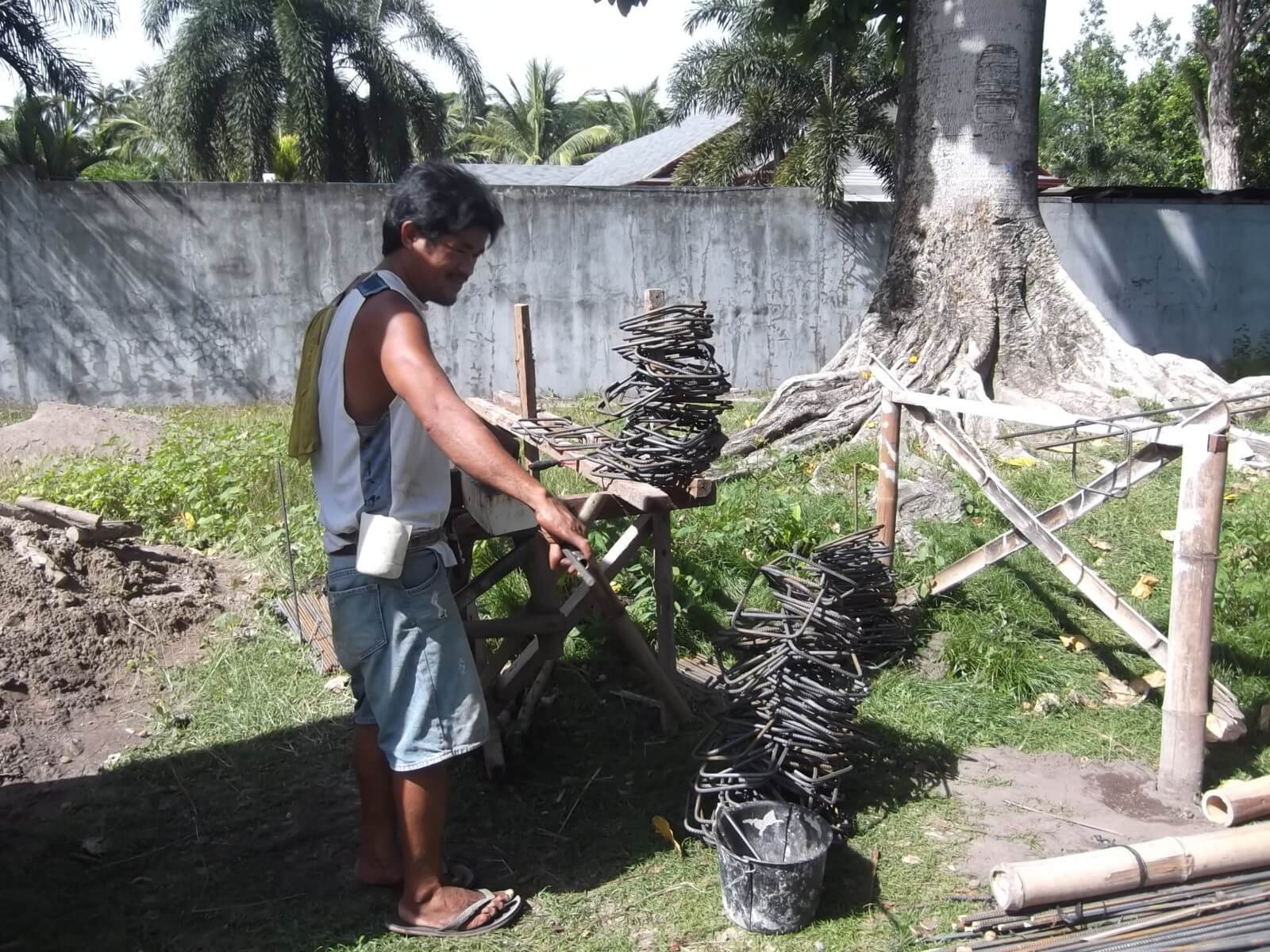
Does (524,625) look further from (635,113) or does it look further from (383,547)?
(635,113)

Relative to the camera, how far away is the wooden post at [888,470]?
4883mm

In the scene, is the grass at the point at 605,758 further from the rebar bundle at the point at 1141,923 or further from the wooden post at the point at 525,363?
the wooden post at the point at 525,363

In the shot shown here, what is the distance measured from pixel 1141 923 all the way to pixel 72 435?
7.68m

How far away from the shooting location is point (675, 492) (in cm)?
388

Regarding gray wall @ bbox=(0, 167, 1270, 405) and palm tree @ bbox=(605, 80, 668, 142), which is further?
palm tree @ bbox=(605, 80, 668, 142)

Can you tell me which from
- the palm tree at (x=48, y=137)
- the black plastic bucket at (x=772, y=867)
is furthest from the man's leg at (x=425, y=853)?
the palm tree at (x=48, y=137)

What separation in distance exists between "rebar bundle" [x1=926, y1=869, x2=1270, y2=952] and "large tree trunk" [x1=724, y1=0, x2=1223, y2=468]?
4.98m

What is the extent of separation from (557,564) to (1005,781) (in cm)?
202

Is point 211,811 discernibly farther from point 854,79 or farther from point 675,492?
point 854,79

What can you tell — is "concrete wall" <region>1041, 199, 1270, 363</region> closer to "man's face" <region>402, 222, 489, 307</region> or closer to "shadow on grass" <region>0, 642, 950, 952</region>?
"shadow on grass" <region>0, 642, 950, 952</region>

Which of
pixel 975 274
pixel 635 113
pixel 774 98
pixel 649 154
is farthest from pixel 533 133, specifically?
pixel 975 274

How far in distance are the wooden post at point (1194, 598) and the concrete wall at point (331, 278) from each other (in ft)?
35.1

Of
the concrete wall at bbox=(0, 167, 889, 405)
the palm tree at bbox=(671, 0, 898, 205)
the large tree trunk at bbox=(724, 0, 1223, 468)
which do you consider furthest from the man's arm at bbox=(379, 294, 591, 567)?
the palm tree at bbox=(671, 0, 898, 205)

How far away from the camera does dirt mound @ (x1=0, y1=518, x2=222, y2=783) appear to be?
4.48 m
